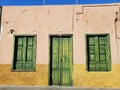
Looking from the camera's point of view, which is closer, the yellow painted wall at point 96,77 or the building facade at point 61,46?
the yellow painted wall at point 96,77

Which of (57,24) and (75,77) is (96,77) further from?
(57,24)

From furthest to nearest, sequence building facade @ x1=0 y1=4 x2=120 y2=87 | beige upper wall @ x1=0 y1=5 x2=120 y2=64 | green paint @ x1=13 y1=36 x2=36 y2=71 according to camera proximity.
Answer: green paint @ x1=13 y1=36 x2=36 y2=71, beige upper wall @ x1=0 y1=5 x2=120 y2=64, building facade @ x1=0 y1=4 x2=120 y2=87

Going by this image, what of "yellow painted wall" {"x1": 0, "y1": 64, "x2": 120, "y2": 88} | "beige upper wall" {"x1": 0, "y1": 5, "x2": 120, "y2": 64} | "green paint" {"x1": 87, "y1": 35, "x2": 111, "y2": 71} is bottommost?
"yellow painted wall" {"x1": 0, "y1": 64, "x2": 120, "y2": 88}

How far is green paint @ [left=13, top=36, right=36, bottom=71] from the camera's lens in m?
15.0

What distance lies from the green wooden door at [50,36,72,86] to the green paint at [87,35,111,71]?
939mm

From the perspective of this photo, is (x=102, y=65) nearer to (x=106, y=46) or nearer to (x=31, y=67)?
(x=106, y=46)

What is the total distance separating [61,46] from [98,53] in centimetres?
179

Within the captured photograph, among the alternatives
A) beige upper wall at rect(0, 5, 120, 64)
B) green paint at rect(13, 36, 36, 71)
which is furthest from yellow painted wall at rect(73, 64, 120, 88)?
green paint at rect(13, 36, 36, 71)

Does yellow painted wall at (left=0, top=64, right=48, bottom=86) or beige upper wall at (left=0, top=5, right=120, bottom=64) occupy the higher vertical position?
beige upper wall at (left=0, top=5, right=120, bottom=64)

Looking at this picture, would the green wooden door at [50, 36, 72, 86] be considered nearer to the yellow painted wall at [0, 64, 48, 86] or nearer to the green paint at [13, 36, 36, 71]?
the yellow painted wall at [0, 64, 48, 86]

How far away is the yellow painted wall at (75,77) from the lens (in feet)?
46.6

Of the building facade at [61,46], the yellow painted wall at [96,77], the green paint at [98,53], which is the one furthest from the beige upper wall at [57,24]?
the yellow painted wall at [96,77]

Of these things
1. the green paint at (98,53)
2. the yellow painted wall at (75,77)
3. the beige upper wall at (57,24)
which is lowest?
the yellow painted wall at (75,77)

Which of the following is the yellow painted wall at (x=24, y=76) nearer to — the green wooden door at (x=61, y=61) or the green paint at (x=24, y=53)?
the green paint at (x=24, y=53)
